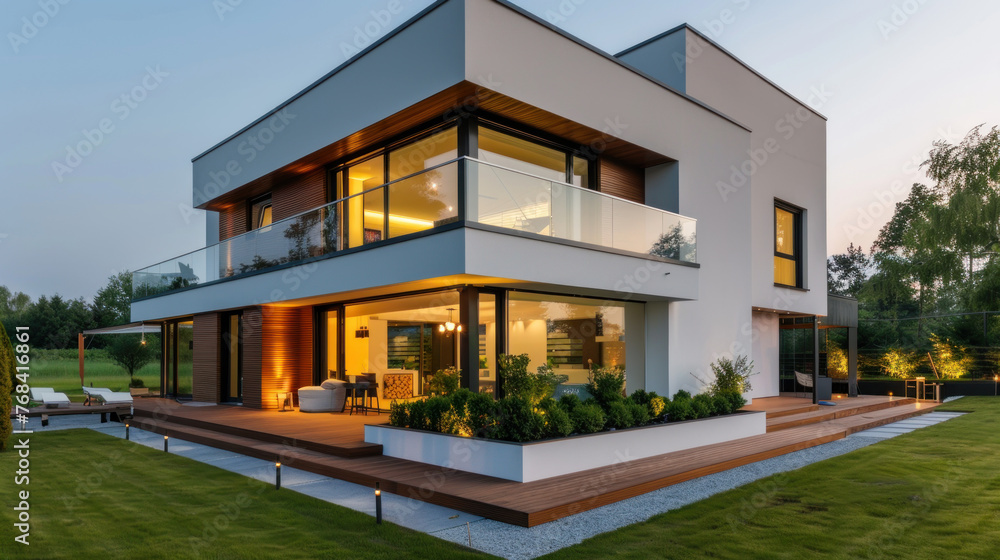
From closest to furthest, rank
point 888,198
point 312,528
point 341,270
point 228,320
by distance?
point 312,528 < point 341,270 < point 228,320 < point 888,198

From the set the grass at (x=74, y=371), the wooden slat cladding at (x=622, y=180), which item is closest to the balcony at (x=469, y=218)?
the wooden slat cladding at (x=622, y=180)

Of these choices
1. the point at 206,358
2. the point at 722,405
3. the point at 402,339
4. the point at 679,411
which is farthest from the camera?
the point at 206,358

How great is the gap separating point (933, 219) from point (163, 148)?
95.7 meters

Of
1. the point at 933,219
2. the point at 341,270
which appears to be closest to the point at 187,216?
the point at 341,270

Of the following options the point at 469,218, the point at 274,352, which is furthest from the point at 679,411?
the point at 274,352

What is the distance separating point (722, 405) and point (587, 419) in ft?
12.7

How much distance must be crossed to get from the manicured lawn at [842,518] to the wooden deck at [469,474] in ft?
2.59

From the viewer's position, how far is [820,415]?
13.8 meters

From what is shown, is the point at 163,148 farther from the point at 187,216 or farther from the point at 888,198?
the point at 888,198

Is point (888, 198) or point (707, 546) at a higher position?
point (888, 198)

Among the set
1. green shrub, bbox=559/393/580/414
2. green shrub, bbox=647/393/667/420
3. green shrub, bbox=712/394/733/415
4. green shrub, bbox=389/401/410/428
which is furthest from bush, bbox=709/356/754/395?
green shrub, bbox=389/401/410/428

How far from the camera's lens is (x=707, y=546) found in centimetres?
530

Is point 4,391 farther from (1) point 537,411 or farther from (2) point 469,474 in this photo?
(1) point 537,411

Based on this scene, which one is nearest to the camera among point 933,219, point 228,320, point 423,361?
point 423,361
